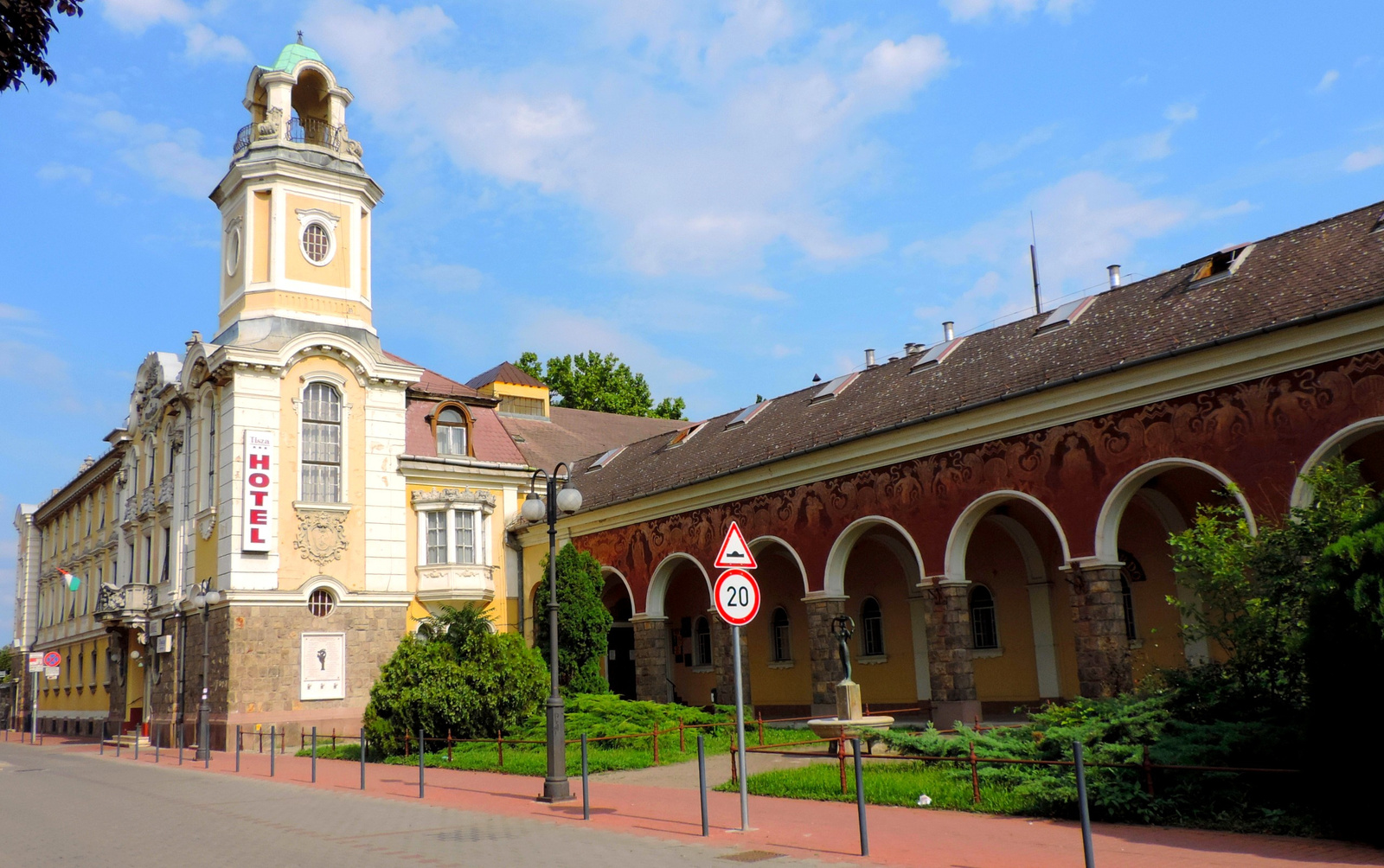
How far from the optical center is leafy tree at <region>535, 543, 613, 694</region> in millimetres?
27297

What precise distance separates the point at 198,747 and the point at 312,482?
297 inches

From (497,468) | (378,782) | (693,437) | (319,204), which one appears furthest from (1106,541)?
(319,204)

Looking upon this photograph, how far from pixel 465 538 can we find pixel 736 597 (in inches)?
913

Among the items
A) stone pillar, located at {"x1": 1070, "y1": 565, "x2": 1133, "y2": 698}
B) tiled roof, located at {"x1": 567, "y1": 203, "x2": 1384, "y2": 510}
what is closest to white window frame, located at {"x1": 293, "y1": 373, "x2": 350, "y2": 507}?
tiled roof, located at {"x1": 567, "y1": 203, "x2": 1384, "y2": 510}

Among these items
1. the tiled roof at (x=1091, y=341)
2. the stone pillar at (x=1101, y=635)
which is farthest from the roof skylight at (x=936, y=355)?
the stone pillar at (x=1101, y=635)

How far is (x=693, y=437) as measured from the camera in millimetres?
31672

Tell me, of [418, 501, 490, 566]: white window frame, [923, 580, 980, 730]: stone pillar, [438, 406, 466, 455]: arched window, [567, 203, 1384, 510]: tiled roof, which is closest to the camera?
[567, 203, 1384, 510]: tiled roof

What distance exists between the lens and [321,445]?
3052cm

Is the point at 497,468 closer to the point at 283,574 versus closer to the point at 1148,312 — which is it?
the point at 283,574

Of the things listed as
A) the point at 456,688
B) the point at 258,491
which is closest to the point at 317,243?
the point at 258,491

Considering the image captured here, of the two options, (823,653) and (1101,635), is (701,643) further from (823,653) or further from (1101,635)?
(1101,635)

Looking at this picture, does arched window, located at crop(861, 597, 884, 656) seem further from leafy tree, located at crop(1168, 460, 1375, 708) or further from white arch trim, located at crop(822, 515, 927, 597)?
leafy tree, located at crop(1168, 460, 1375, 708)

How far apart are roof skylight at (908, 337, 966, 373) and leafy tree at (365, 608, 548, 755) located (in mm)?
10835

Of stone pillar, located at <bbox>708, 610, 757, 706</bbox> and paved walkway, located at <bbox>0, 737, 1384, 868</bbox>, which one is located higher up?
stone pillar, located at <bbox>708, 610, 757, 706</bbox>
